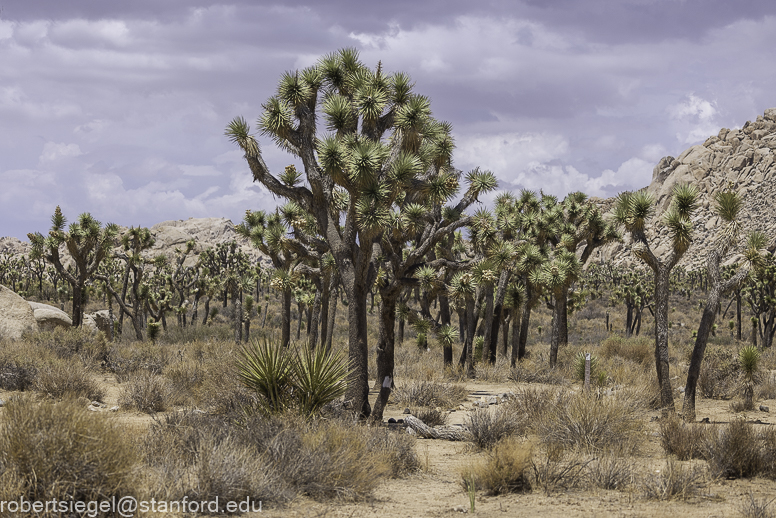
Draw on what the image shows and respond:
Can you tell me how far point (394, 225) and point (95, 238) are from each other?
17450 mm

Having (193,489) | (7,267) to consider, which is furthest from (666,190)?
(193,489)

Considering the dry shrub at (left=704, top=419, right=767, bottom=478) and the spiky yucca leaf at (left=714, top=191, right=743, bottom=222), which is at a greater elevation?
the spiky yucca leaf at (left=714, top=191, right=743, bottom=222)

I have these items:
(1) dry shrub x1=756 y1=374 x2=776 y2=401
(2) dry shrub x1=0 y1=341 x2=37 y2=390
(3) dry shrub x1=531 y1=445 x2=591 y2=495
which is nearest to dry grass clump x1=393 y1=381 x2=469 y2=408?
(3) dry shrub x1=531 y1=445 x2=591 y2=495

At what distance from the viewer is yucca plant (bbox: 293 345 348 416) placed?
9.55 meters

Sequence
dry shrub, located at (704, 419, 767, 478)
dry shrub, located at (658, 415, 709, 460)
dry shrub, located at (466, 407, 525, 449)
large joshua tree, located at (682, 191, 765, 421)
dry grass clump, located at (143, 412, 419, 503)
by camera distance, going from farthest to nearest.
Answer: large joshua tree, located at (682, 191, 765, 421) < dry shrub, located at (466, 407, 525, 449) < dry shrub, located at (658, 415, 709, 460) < dry shrub, located at (704, 419, 767, 478) < dry grass clump, located at (143, 412, 419, 503)

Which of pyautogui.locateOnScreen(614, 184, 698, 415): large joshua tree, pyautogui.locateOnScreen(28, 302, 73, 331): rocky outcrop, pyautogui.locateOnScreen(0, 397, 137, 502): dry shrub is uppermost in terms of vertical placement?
pyautogui.locateOnScreen(614, 184, 698, 415): large joshua tree

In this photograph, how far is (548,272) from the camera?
21.6 m

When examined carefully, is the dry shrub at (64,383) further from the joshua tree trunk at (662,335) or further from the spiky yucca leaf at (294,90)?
the joshua tree trunk at (662,335)

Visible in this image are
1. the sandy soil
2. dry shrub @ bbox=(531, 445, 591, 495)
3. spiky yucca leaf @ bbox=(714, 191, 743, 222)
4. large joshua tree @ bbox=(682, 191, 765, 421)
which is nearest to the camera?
the sandy soil

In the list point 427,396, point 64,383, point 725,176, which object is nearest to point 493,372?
point 427,396

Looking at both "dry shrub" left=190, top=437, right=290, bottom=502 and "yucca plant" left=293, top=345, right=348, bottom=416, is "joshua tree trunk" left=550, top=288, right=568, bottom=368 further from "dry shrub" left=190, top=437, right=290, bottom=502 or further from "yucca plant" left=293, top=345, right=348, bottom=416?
"dry shrub" left=190, top=437, right=290, bottom=502

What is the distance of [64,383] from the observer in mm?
13320

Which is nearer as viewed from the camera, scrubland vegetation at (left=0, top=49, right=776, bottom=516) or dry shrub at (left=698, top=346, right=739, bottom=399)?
scrubland vegetation at (left=0, top=49, right=776, bottom=516)

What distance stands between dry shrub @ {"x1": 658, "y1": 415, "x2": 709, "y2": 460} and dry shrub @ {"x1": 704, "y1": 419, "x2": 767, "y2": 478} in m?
0.61
